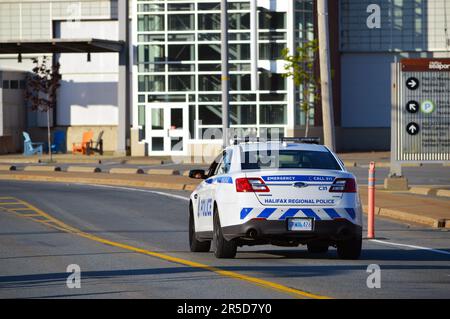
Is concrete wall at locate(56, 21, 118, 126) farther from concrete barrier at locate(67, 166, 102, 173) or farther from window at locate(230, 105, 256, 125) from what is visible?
concrete barrier at locate(67, 166, 102, 173)

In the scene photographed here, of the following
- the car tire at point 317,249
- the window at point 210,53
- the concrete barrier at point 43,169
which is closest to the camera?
the car tire at point 317,249

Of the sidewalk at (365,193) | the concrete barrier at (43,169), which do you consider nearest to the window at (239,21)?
the concrete barrier at (43,169)

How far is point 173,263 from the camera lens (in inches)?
647

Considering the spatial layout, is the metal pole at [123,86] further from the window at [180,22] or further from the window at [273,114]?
the window at [273,114]

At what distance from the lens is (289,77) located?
59125 millimetres

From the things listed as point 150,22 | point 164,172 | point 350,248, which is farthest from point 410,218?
point 150,22

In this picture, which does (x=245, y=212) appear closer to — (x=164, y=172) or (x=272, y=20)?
(x=164, y=172)

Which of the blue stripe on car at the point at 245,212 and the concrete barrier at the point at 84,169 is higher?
the blue stripe on car at the point at 245,212

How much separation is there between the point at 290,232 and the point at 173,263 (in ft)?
5.30

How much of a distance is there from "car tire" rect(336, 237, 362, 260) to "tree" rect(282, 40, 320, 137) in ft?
131

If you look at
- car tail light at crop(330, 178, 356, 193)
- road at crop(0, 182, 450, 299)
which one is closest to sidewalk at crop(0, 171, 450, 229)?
road at crop(0, 182, 450, 299)

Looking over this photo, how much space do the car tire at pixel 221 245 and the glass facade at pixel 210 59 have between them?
41.2 meters

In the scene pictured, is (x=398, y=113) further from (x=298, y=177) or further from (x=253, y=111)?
(x=253, y=111)

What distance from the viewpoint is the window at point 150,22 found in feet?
199
